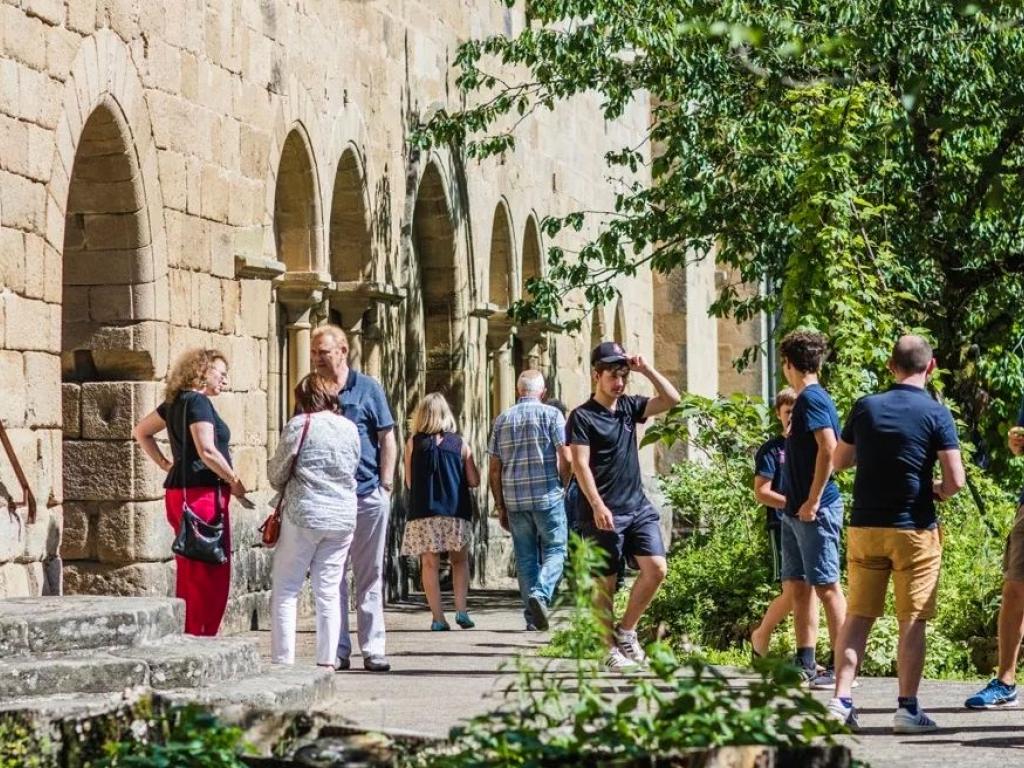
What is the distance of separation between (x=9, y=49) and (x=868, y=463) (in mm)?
4225

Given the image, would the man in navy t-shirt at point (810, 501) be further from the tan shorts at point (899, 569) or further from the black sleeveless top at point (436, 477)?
the black sleeveless top at point (436, 477)

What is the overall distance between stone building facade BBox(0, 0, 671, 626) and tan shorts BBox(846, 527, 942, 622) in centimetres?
371

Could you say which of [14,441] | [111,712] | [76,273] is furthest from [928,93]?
[111,712]

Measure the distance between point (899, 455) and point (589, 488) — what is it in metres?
2.12

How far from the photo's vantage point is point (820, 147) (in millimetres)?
12734

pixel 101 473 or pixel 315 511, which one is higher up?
pixel 101 473

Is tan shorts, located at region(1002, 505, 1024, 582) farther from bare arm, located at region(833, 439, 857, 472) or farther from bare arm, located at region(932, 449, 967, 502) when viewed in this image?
bare arm, located at region(833, 439, 857, 472)

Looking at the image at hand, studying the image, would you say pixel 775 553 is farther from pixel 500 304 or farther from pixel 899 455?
pixel 500 304

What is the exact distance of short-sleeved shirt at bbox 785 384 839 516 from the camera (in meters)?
8.77

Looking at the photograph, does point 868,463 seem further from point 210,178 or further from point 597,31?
point 597,31

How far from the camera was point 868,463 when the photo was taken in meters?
7.84

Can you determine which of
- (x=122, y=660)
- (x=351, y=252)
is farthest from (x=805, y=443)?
(x=351, y=252)

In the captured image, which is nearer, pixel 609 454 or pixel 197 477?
pixel 197 477

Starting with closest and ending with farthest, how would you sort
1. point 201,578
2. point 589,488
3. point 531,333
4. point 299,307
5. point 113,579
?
1. point 201,578
2. point 589,488
3. point 113,579
4. point 299,307
5. point 531,333
